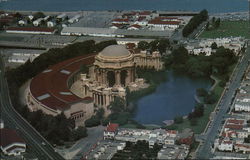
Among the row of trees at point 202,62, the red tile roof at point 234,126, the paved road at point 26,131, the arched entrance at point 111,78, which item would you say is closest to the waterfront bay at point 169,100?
the row of trees at point 202,62

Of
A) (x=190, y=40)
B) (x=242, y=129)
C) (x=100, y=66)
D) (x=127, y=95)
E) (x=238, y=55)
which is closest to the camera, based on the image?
(x=242, y=129)

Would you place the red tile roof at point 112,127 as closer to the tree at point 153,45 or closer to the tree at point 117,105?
the tree at point 117,105

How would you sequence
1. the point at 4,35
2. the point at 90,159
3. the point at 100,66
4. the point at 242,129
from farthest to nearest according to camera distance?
1. the point at 4,35
2. the point at 100,66
3. the point at 242,129
4. the point at 90,159

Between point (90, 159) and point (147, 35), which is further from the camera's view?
point (147, 35)

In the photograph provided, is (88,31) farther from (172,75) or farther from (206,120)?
(206,120)

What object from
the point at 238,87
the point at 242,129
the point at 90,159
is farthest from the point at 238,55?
the point at 90,159

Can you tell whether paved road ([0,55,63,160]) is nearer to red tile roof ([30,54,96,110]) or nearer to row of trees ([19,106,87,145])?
row of trees ([19,106,87,145])

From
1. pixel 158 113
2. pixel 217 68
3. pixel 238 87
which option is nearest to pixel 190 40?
pixel 217 68
